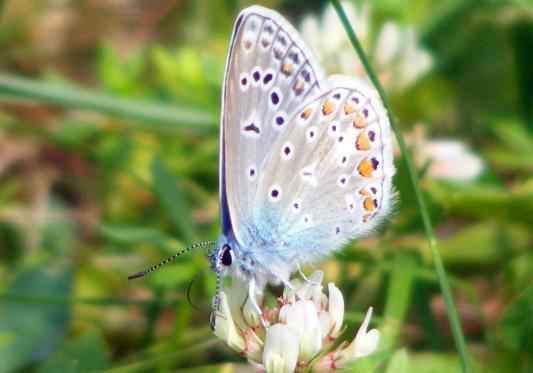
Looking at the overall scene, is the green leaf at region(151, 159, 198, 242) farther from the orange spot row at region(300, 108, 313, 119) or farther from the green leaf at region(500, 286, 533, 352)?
the green leaf at region(500, 286, 533, 352)

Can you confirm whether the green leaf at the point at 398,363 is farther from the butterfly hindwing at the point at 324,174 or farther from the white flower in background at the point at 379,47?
the white flower in background at the point at 379,47

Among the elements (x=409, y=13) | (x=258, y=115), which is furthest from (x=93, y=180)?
(x=258, y=115)

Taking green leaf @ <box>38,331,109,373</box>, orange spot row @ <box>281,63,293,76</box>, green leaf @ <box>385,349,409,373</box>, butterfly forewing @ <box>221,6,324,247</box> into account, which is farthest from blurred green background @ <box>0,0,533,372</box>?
orange spot row @ <box>281,63,293,76</box>

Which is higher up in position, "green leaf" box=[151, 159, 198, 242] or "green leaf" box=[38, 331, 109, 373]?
"green leaf" box=[151, 159, 198, 242]

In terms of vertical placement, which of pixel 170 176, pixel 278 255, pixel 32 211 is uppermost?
pixel 32 211

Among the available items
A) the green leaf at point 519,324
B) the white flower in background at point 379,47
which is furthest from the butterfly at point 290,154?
the white flower in background at point 379,47

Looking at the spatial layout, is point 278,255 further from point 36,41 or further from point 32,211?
point 36,41

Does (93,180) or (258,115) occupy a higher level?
(93,180)

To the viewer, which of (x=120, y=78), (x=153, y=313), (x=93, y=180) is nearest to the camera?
(x=153, y=313)
